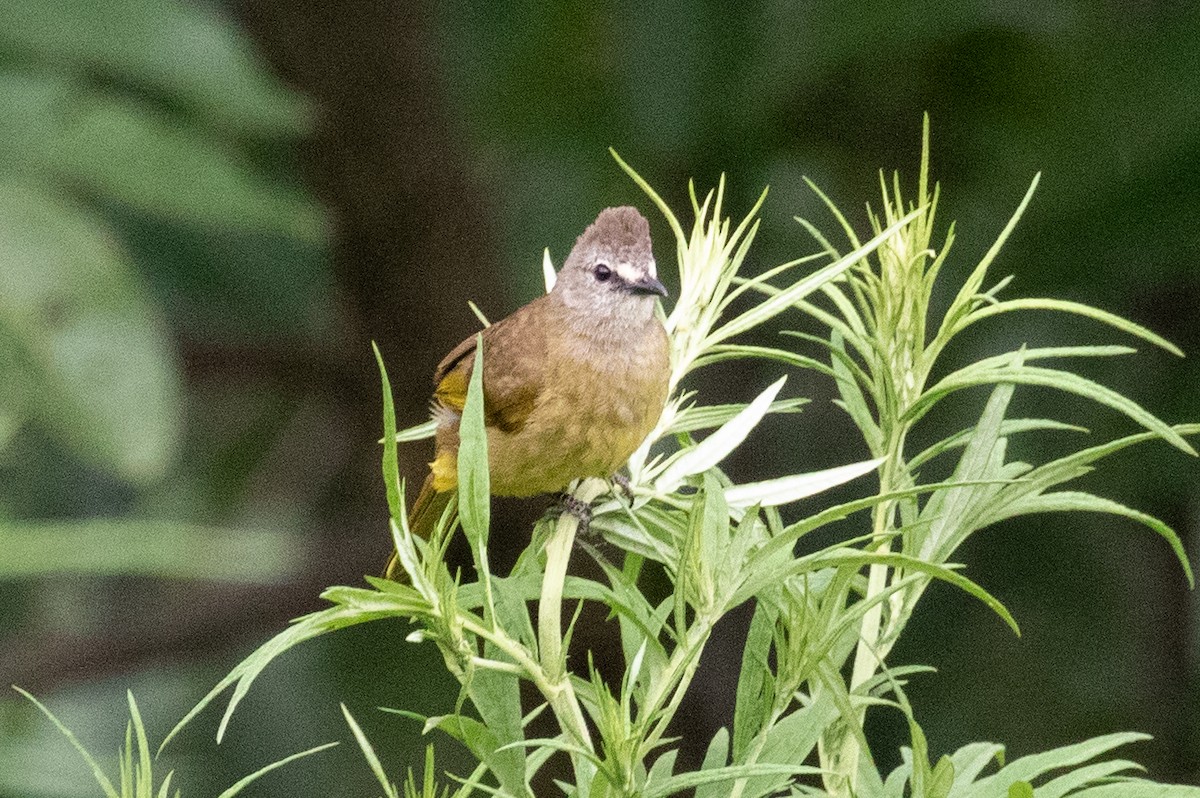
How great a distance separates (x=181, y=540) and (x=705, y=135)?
55.0 inches

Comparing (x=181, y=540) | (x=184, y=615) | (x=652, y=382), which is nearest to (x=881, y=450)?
(x=652, y=382)

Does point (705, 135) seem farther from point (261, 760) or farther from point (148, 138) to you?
point (261, 760)

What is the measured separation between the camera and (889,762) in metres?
2.56

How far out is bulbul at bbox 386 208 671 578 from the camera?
130 centimetres

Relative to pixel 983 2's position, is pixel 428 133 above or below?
below

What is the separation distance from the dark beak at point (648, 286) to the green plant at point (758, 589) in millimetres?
447

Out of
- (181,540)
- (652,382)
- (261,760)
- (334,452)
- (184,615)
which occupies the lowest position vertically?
(261,760)

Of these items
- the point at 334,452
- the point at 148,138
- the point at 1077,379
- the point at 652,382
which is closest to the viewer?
the point at 1077,379

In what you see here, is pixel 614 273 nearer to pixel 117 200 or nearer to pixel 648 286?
pixel 648 286

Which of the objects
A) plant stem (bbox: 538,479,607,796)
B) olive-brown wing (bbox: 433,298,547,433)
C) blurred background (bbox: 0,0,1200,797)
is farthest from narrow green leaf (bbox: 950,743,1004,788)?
blurred background (bbox: 0,0,1200,797)

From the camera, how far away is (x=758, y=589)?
0.76 m

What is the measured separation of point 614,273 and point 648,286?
3cm

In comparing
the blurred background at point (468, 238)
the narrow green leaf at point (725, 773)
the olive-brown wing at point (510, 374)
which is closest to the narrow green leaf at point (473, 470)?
the narrow green leaf at point (725, 773)

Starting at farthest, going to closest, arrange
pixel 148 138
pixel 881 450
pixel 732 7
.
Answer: pixel 732 7 → pixel 148 138 → pixel 881 450
